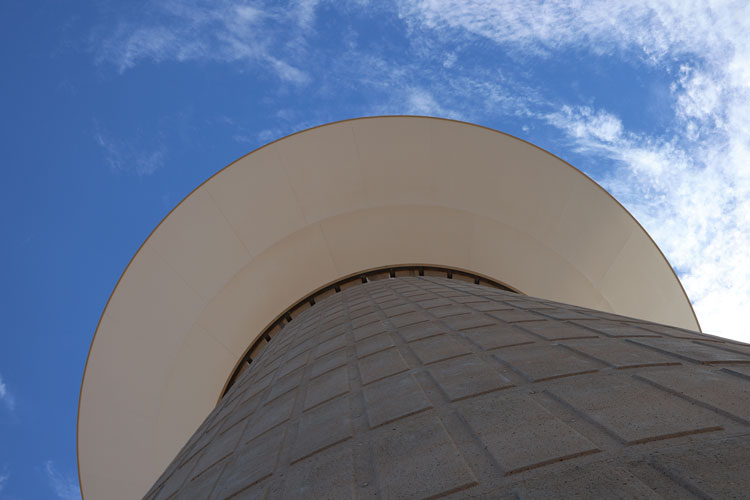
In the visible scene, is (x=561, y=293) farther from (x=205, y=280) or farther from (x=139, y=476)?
(x=139, y=476)

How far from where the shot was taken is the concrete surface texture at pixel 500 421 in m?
1.16

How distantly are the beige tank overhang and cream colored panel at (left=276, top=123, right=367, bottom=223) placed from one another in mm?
26

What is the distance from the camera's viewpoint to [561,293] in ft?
30.8

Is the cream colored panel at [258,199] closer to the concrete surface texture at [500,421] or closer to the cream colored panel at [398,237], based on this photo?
the cream colored panel at [398,237]

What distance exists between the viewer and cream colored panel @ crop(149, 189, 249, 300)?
7898 millimetres

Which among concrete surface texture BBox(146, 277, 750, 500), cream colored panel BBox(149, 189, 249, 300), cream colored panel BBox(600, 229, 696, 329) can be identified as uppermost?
cream colored panel BBox(149, 189, 249, 300)

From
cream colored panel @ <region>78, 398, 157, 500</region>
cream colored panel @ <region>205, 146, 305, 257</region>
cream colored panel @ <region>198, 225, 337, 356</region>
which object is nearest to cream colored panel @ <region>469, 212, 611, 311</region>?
cream colored panel @ <region>198, 225, 337, 356</region>

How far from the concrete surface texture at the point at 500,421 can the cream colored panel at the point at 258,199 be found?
549 centimetres

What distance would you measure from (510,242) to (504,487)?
27.5ft

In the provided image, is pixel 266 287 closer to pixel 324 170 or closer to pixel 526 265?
pixel 324 170

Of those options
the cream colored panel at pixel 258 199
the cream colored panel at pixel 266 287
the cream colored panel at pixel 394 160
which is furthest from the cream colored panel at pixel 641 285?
the cream colored panel at pixel 258 199

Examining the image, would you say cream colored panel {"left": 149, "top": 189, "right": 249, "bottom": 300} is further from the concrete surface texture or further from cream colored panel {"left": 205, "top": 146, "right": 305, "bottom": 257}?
the concrete surface texture

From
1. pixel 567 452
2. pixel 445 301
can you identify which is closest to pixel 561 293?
pixel 445 301

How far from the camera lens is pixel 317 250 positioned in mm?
8953
